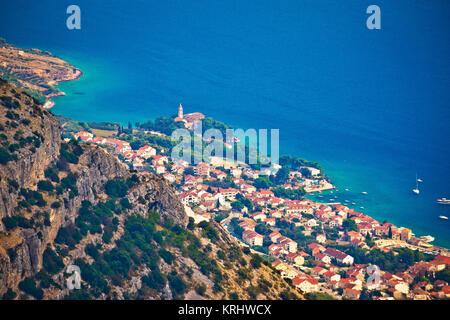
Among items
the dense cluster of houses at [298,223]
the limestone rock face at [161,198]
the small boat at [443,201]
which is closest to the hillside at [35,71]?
the dense cluster of houses at [298,223]

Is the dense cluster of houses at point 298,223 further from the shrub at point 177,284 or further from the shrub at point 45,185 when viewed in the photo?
the shrub at point 45,185

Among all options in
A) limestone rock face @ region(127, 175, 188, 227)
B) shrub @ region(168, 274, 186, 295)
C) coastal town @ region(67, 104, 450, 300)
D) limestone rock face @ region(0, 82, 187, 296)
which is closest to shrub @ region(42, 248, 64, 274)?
limestone rock face @ region(0, 82, 187, 296)

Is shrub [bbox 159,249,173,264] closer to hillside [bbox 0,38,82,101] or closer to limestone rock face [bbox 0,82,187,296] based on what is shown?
limestone rock face [bbox 0,82,187,296]

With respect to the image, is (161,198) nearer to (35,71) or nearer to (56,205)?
(56,205)

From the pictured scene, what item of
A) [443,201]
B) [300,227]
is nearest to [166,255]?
[300,227]
